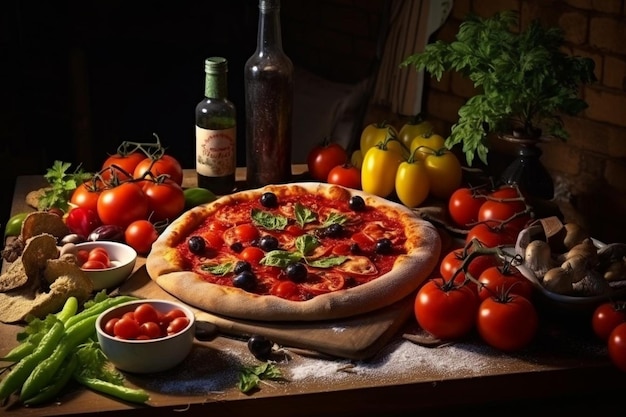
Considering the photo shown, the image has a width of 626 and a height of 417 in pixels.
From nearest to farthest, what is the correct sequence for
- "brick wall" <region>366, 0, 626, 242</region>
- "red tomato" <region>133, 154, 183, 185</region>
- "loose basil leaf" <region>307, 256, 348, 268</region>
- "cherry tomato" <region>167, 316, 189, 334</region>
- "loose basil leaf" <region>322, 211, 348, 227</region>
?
"cherry tomato" <region>167, 316, 189, 334</region> < "loose basil leaf" <region>307, 256, 348, 268</region> < "loose basil leaf" <region>322, 211, 348, 227</region> < "red tomato" <region>133, 154, 183, 185</region> < "brick wall" <region>366, 0, 626, 242</region>

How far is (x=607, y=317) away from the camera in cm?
184

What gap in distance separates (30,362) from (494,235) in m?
1.05

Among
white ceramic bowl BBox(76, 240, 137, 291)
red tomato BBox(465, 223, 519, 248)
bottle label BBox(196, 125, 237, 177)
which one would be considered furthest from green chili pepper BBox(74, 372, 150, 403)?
bottle label BBox(196, 125, 237, 177)

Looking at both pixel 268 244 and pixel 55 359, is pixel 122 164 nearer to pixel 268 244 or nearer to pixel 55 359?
pixel 268 244

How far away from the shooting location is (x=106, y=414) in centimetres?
164

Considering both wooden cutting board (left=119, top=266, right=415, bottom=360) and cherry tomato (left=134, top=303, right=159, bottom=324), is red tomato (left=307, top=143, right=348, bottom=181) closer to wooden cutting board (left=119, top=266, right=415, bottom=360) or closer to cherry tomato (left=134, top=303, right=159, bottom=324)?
wooden cutting board (left=119, top=266, right=415, bottom=360)

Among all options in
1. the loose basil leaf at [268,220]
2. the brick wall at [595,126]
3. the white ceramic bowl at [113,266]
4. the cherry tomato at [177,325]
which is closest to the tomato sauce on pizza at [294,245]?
the loose basil leaf at [268,220]

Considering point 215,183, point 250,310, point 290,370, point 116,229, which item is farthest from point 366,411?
point 215,183

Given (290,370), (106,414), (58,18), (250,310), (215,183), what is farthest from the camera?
(58,18)

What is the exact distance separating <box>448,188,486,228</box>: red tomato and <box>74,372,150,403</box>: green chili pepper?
3.40 feet

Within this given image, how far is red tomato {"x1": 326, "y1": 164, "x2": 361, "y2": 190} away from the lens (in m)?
2.66

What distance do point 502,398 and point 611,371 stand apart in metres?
0.22

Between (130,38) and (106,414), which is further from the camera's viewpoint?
(130,38)

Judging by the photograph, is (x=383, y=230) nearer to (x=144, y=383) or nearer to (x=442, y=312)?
(x=442, y=312)
